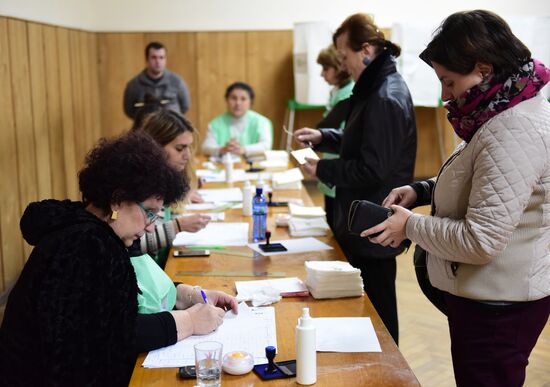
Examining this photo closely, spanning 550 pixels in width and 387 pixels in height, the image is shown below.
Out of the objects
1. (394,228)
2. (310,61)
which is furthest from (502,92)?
(310,61)

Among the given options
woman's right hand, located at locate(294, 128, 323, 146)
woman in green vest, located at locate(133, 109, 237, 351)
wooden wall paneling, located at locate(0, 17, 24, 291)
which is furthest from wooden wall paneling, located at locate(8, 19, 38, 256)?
woman in green vest, located at locate(133, 109, 237, 351)

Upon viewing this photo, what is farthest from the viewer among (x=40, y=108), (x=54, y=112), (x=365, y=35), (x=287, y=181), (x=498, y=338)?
(x=54, y=112)

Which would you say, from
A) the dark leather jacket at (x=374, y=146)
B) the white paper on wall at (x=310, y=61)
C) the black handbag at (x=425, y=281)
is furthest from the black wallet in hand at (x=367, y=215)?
the white paper on wall at (x=310, y=61)

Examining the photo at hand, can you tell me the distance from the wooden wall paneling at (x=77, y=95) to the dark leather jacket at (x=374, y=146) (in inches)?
172

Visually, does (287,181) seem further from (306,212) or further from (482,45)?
(482,45)

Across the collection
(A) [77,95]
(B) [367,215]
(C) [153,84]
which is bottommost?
(B) [367,215]

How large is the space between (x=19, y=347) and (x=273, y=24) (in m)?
7.03

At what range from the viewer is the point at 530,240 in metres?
1.79

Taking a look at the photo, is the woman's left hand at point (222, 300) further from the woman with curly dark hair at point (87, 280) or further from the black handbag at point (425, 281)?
the black handbag at point (425, 281)

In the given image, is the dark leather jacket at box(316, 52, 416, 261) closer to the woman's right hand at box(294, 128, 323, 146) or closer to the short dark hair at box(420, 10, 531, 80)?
the woman's right hand at box(294, 128, 323, 146)

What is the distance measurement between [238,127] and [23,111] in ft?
6.00

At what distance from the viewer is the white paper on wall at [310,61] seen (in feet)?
25.7

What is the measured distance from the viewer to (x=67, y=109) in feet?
21.0

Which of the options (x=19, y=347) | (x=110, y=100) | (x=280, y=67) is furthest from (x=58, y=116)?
(x=19, y=347)
